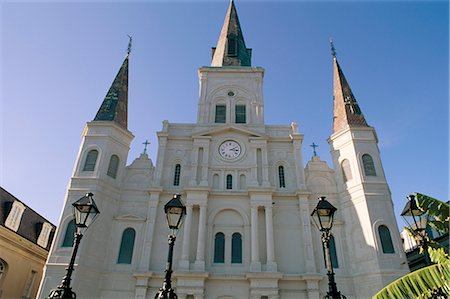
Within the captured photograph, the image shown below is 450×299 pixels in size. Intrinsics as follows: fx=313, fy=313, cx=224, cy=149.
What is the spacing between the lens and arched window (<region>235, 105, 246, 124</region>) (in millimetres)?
25750

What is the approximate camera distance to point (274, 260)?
1905 cm

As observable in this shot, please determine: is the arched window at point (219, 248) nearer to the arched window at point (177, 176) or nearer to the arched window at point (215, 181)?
the arched window at point (215, 181)

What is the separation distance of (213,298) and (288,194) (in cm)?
826

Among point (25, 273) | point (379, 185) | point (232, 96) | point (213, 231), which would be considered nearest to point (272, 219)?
point (213, 231)

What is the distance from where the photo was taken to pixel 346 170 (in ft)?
73.0

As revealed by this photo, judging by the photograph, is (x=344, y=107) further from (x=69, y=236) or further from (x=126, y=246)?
(x=69, y=236)

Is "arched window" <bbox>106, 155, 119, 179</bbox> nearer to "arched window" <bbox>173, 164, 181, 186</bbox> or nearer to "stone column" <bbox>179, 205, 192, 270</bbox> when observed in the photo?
"arched window" <bbox>173, 164, 181, 186</bbox>

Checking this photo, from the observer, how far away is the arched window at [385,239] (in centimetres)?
1869

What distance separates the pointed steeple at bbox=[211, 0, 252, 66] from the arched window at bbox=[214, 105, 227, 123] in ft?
17.1

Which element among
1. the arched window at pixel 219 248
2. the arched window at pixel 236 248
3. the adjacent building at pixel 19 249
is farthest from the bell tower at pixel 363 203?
the adjacent building at pixel 19 249

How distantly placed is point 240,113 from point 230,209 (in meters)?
8.65

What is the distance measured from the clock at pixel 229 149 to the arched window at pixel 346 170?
7.61 meters

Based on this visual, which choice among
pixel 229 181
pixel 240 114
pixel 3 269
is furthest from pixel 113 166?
pixel 240 114

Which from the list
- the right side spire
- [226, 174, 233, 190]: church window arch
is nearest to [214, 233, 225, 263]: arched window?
[226, 174, 233, 190]: church window arch
